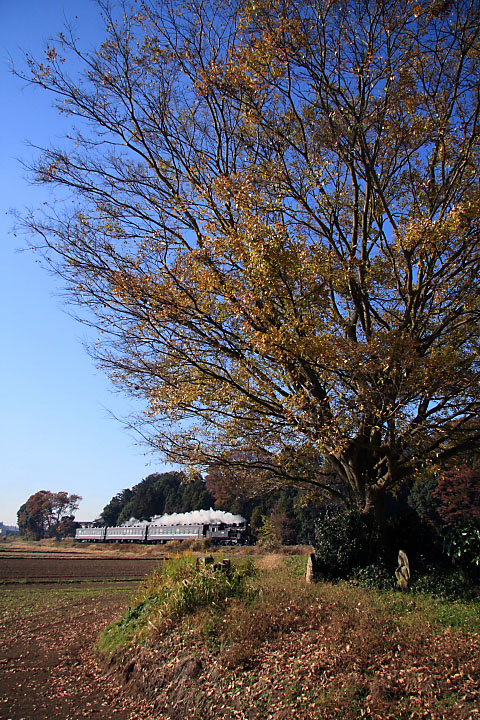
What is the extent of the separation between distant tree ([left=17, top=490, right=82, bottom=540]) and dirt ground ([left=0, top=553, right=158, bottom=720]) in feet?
347

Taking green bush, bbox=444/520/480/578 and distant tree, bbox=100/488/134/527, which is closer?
green bush, bbox=444/520/480/578

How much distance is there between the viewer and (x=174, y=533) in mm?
48656

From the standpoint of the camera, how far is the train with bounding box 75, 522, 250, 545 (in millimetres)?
42219

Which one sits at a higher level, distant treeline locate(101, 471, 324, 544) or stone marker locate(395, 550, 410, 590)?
distant treeline locate(101, 471, 324, 544)

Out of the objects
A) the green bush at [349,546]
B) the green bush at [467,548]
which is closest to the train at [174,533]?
the green bush at [349,546]

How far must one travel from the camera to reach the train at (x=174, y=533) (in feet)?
139

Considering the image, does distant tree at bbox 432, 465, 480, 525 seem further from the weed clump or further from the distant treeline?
the weed clump

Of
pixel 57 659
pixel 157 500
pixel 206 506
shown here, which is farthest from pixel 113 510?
pixel 57 659

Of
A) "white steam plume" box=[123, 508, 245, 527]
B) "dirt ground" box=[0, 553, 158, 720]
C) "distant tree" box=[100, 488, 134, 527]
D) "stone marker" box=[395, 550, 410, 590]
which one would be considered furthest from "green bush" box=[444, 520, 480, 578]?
"distant tree" box=[100, 488, 134, 527]

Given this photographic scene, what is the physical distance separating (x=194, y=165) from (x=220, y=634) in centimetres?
954

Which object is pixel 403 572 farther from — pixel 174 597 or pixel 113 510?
pixel 113 510

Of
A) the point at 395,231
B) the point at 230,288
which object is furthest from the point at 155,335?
the point at 395,231

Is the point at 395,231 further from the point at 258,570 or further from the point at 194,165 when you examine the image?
the point at 258,570

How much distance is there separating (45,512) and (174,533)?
77.5m
